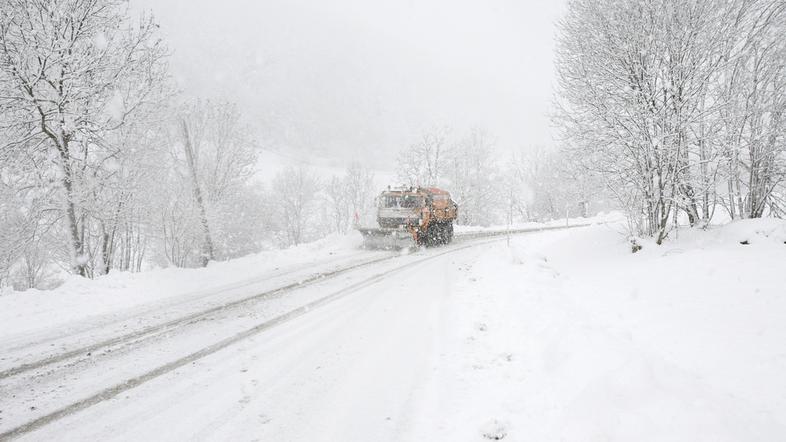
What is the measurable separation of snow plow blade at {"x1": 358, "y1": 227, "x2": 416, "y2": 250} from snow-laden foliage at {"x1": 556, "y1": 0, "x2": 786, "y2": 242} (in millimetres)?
8010

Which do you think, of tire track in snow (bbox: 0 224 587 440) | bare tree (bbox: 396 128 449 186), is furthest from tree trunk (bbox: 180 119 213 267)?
bare tree (bbox: 396 128 449 186)

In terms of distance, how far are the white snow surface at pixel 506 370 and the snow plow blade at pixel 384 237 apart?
8357mm

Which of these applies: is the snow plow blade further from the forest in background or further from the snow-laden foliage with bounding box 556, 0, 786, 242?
the snow-laden foliage with bounding box 556, 0, 786, 242

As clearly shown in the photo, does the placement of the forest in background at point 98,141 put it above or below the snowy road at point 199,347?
above

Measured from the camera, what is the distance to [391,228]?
16281 millimetres

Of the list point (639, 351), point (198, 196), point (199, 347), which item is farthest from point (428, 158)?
point (639, 351)

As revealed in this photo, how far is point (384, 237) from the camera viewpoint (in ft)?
52.1

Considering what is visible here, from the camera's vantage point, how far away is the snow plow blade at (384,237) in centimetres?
1581

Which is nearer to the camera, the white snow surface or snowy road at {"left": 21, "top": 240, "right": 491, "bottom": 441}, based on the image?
the white snow surface

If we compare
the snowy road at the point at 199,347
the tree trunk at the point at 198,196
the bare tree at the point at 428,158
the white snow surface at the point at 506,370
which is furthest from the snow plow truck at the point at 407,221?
the bare tree at the point at 428,158

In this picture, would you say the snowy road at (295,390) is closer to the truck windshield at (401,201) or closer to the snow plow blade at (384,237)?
the snow plow blade at (384,237)

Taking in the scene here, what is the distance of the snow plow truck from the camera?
52.2 ft

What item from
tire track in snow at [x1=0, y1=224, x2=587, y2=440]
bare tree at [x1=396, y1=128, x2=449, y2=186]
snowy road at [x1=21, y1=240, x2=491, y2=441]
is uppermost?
bare tree at [x1=396, y1=128, x2=449, y2=186]

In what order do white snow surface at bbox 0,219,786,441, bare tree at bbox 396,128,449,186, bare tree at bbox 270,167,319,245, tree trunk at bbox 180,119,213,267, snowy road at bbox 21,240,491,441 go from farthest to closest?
bare tree at bbox 270,167,319,245 → bare tree at bbox 396,128,449,186 → tree trunk at bbox 180,119,213,267 → snowy road at bbox 21,240,491,441 → white snow surface at bbox 0,219,786,441
